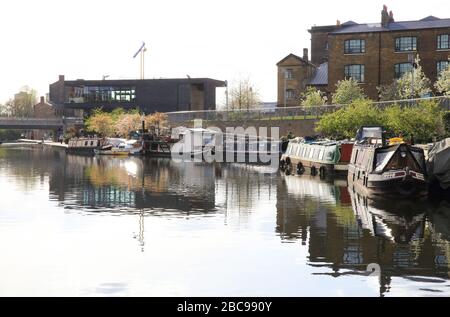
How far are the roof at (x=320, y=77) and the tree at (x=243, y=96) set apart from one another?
1642cm

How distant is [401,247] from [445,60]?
2147 inches

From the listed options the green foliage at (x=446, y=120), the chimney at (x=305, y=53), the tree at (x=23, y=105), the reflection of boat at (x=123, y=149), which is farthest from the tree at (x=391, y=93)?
the tree at (x=23, y=105)

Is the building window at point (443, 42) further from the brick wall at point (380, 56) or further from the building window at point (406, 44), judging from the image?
the building window at point (406, 44)

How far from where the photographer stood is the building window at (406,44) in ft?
240

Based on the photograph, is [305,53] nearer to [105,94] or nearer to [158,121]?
[158,121]

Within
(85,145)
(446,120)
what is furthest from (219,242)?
(85,145)

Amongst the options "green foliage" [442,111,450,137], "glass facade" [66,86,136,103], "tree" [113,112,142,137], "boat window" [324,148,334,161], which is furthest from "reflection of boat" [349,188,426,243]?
"glass facade" [66,86,136,103]

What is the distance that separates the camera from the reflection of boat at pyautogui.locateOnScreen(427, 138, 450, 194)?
1340 inches

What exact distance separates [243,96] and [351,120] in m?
56.4

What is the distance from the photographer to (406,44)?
241 feet

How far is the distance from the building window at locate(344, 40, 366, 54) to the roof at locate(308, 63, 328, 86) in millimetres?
16786

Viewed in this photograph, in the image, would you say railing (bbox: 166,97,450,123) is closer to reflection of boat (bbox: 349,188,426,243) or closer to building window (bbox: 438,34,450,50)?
building window (bbox: 438,34,450,50)
